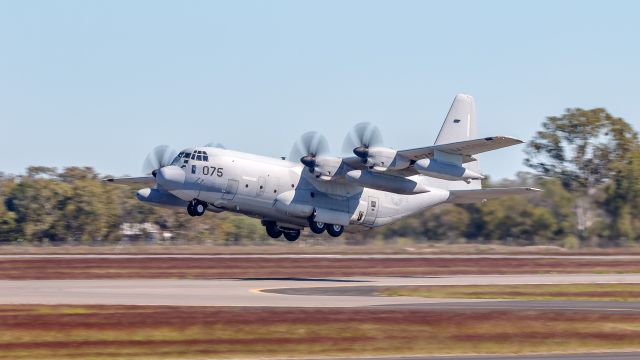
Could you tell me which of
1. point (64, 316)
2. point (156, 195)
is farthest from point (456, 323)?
point (156, 195)

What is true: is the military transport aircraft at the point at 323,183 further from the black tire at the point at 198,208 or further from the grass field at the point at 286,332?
the grass field at the point at 286,332

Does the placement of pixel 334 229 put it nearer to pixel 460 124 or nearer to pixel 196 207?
pixel 196 207

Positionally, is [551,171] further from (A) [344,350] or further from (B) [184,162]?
(A) [344,350]

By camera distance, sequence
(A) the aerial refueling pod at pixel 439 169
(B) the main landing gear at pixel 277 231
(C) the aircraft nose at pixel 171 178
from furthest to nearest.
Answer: (B) the main landing gear at pixel 277 231 → (C) the aircraft nose at pixel 171 178 → (A) the aerial refueling pod at pixel 439 169

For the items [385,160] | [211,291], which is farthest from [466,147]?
[211,291]

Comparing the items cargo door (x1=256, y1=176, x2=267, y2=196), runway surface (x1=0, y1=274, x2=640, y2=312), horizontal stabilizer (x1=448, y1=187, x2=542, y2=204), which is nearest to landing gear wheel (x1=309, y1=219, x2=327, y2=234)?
cargo door (x1=256, y1=176, x2=267, y2=196)

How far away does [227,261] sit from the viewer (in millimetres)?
54625

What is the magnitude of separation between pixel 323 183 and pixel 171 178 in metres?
8.61

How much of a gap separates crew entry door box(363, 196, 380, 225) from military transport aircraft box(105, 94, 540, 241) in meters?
0.06

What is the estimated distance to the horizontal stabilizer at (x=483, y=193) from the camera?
168 ft

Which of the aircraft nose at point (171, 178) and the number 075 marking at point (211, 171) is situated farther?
Answer: the number 075 marking at point (211, 171)

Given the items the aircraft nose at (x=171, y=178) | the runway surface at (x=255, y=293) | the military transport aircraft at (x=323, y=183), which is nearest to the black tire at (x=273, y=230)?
the military transport aircraft at (x=323, y=183)

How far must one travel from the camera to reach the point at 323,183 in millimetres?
52344

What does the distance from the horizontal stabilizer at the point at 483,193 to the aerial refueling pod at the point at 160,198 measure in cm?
1553
